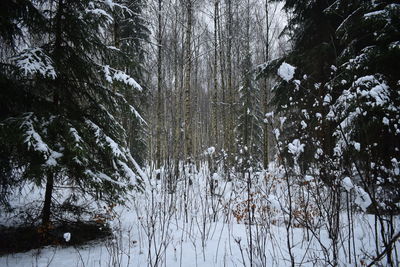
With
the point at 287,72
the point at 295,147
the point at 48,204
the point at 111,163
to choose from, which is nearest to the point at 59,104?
the point at 111,163

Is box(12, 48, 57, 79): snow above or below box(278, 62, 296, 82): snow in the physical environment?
above

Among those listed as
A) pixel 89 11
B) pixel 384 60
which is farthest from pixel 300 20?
pixel 89 11

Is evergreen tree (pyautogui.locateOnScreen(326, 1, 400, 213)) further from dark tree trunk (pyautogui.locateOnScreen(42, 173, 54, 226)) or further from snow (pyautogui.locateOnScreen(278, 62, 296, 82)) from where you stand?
dark tree trunk (pyautogui.locateOnScreen(42, 173, 54, 226))

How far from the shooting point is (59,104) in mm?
3455

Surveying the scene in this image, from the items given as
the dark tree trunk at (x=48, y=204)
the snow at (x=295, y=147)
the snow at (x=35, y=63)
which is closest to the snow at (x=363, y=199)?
the snow at (x=295, y=147)

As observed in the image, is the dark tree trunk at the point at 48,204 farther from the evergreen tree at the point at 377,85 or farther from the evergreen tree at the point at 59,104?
the evergreen tree at the point at 377,85

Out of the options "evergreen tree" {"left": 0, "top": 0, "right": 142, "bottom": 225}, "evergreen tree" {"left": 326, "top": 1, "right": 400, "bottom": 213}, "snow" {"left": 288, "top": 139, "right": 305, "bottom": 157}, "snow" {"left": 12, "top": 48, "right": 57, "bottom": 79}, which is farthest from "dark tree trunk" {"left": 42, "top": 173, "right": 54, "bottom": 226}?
"evergreen tree" {"left": 326, "top": 1, "right": 400, "bottom": 213}

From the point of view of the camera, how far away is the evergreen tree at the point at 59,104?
8.98ft

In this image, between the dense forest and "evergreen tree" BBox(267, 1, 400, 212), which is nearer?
the dense forest

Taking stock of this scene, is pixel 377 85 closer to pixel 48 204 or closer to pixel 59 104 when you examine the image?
pixel 59 104

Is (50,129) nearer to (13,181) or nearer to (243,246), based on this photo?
(13,181)

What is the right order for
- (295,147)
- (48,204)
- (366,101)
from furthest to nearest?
1. (366,101)
2. (48,204)
3. (295,147)

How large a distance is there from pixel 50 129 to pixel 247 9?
1284cm

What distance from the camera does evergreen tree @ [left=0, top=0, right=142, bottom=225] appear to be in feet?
8.98
